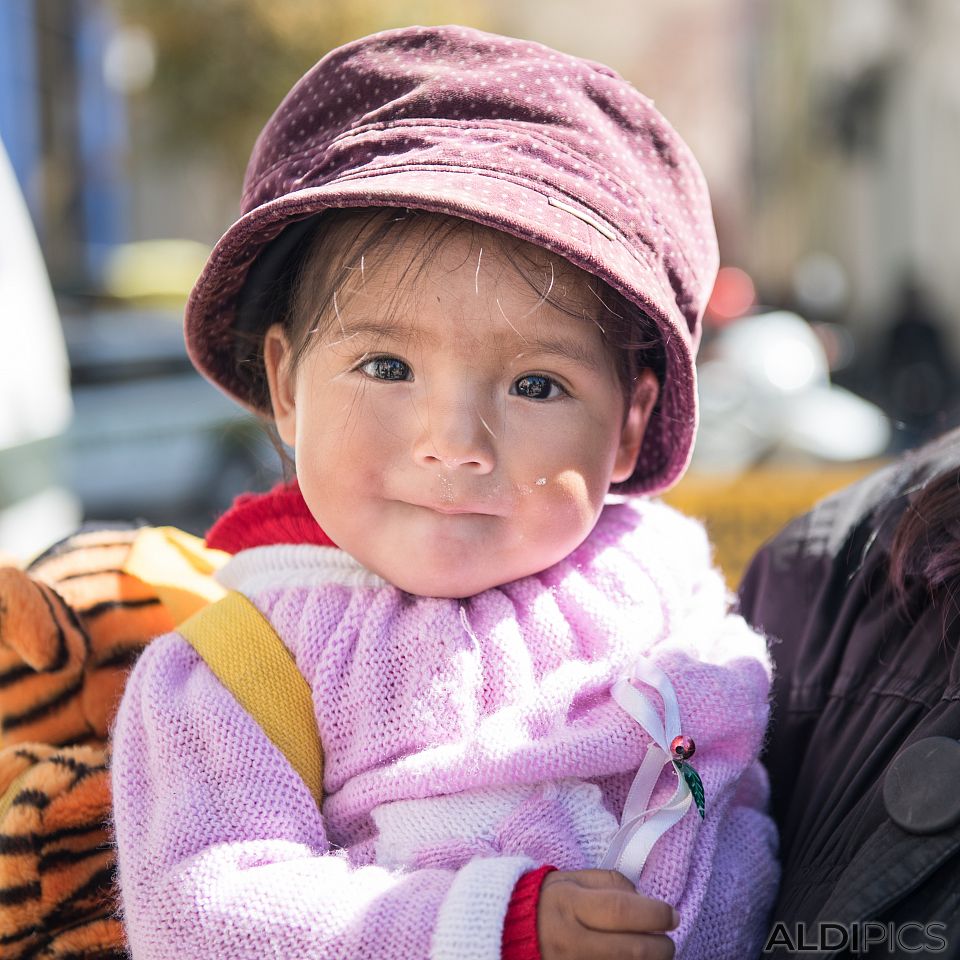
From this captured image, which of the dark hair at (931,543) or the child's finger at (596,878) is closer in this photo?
the child's finger at (596,878)

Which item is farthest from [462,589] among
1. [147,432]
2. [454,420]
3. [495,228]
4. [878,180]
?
[878,180]

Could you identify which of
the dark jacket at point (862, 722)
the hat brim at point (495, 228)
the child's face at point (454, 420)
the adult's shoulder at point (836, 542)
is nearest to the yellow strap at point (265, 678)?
the child's face at point (454, 420)

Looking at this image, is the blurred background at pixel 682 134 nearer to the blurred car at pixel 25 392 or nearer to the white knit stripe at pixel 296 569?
the blurred car at pixel 25 392

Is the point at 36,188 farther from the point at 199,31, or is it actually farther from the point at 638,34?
the point at 638,34

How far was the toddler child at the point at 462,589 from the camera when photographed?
129 cm

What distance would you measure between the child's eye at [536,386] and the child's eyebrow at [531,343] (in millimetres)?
33

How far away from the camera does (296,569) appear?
1.58m

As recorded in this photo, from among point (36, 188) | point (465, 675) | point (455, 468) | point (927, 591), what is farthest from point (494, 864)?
point (36, 188)

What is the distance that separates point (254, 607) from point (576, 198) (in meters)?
0.66

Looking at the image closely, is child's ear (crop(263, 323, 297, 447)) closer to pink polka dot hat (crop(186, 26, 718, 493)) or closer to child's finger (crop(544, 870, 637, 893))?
pink polka dot hat (crop(186, 26, 718, 493))

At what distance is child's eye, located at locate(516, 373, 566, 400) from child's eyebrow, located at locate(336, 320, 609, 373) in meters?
0.03

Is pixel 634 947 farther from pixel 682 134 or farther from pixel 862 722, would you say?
pixel 682 134

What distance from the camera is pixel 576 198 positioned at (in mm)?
1442

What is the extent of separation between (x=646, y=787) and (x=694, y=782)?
2.5 inches
